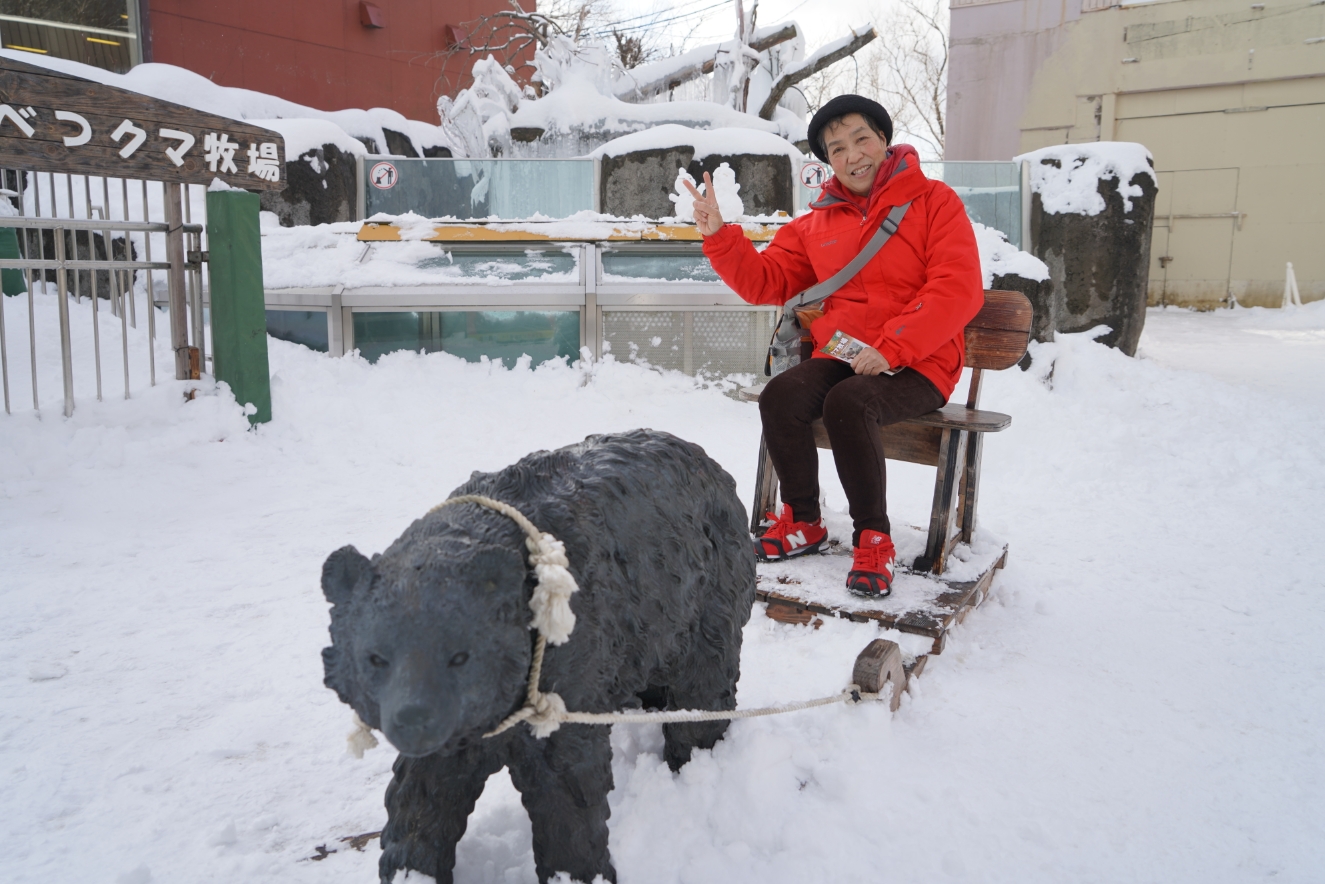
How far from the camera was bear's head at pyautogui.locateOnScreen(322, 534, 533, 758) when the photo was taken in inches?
50.1

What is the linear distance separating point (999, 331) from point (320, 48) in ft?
43.4

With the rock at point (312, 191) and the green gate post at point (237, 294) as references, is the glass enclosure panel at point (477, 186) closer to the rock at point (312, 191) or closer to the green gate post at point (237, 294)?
the rock at point (312, 191)

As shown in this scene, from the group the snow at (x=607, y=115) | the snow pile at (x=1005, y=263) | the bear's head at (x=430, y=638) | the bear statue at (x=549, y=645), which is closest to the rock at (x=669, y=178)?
the snow at (x=607, y=115)

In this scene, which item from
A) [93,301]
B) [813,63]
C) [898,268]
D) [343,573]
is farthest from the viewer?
[813,63]

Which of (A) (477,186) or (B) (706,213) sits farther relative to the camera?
(A) (477,186)

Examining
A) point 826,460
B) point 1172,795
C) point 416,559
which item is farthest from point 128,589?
point 826,460

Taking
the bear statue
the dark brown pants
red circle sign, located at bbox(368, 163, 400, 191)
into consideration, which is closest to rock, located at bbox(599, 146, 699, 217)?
red circle sign, located at bbox(368, 163, 400, 191)

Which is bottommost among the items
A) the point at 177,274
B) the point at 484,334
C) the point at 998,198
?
the point at 484,334

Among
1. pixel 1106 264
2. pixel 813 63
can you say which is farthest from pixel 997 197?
pixel 813 63

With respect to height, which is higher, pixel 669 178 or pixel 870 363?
pixel 669 178

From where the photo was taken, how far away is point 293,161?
9.48m

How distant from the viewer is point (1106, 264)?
906cm

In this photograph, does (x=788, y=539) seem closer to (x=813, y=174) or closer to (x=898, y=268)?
(x=898, y=268)

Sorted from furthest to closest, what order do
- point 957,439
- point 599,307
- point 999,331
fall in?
point 599,307
point 999,331
point 957,439
